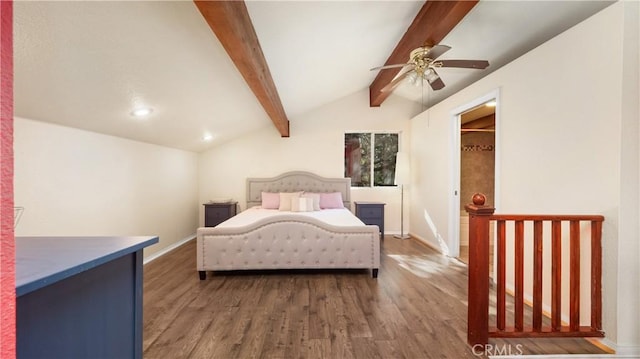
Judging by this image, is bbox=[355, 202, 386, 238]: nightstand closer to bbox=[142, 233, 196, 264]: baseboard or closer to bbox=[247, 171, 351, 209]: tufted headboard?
bbox=[247, 171, 351, 209]: tufted headboard

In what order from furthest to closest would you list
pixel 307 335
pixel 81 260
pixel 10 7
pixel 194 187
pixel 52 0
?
pixel 194 187 < pixel 307 335 < pixel 52 0 < pixel 81 260 < pixel 10 7

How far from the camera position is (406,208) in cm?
528

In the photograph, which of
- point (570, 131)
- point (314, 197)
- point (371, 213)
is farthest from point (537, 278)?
point (314, 197)

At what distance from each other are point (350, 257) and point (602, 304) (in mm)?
1975

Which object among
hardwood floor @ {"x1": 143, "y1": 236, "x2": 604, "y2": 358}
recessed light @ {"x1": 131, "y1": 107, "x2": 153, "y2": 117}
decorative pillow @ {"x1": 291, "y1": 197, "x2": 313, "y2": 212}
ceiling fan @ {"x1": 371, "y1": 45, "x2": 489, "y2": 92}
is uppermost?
ceiling fan @ {"x1": 371, "y1": 45, "x2": 489, "y2": 92}

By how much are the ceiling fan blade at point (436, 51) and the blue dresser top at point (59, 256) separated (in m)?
2.38

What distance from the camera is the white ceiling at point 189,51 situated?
1.49 metres

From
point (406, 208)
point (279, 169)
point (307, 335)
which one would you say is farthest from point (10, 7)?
point (406, 208)

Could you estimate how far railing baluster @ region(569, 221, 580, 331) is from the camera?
184 cm

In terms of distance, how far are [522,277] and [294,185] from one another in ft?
12.5

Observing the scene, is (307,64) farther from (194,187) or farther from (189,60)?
(194,187)

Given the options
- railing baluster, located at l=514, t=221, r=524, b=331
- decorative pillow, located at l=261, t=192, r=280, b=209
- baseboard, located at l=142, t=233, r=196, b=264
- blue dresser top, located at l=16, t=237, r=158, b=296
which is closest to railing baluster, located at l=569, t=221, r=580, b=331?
railing baluster, located at l=514, t=221, r=524, b=331

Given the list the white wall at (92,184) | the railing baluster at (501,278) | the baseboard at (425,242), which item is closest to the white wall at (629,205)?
the railing baluster at (501,278)

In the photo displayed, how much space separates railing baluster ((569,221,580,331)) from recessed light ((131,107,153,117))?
3.68m
